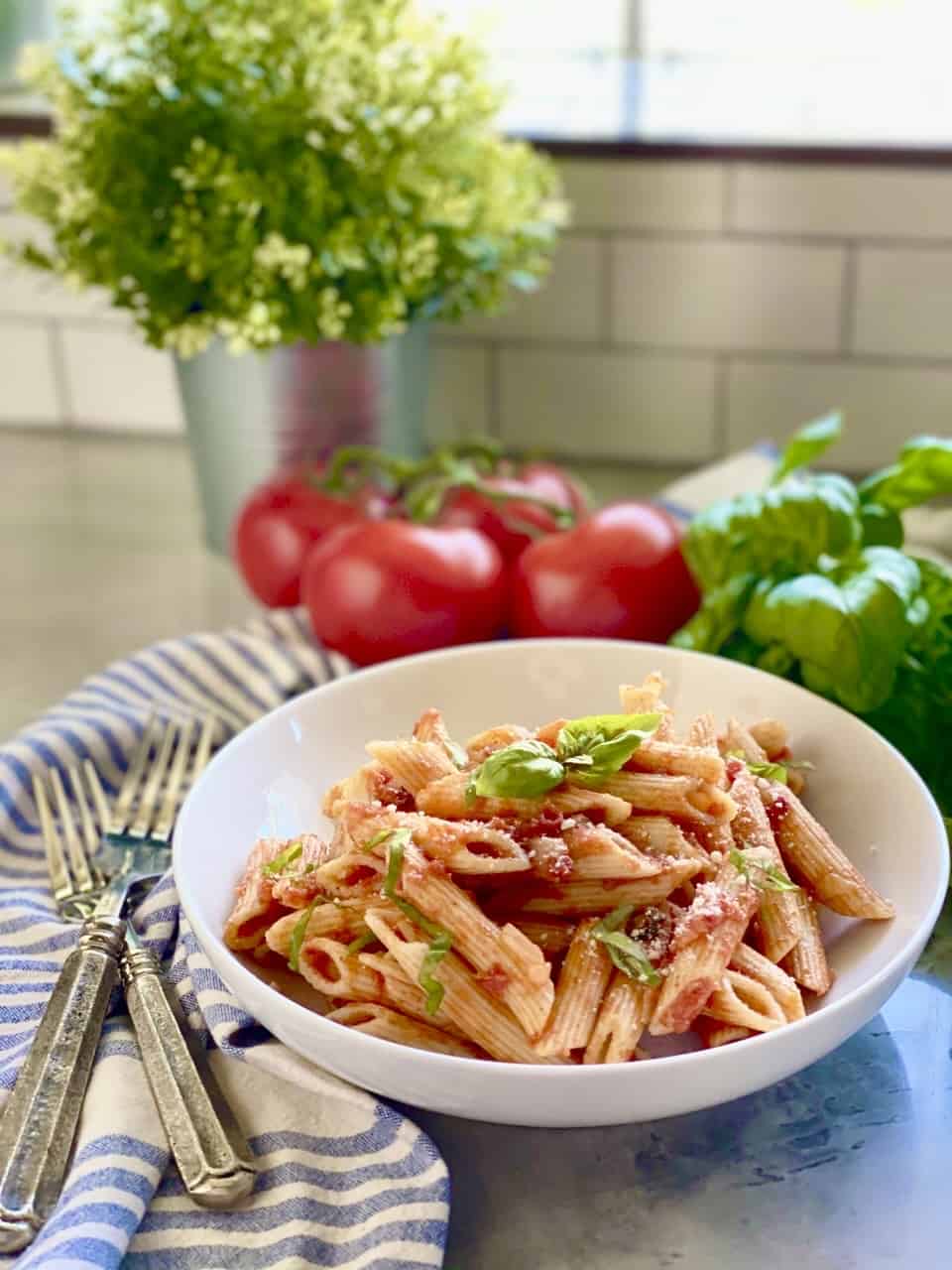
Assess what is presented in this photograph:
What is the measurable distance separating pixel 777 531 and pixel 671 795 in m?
0.28

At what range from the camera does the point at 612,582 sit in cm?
103

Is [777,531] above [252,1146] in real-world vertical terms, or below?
above

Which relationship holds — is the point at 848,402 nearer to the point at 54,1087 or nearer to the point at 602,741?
the point at 602,741

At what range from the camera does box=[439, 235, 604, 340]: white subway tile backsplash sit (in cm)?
146

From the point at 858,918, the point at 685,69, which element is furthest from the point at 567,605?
the point at 685,69

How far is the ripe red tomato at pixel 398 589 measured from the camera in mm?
1033

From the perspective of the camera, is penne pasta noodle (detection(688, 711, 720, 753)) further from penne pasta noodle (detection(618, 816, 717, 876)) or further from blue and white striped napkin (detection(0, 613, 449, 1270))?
blue and white striped napkin (detection(0, 613, 449, 1270))

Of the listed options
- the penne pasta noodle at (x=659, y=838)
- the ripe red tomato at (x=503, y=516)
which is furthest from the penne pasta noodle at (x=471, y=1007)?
the ripe red tomato at (x=503, y=516)

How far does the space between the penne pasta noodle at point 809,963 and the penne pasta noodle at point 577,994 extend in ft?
0.30

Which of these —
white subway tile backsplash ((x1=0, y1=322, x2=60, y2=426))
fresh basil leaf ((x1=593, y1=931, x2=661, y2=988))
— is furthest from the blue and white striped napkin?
white subway tile backsplash ((x1=0, y1=322, x2=60, y2=426))

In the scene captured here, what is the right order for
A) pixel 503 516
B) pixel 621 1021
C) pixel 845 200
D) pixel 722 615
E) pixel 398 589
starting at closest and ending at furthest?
pixel 621 1021, pixel 722 615, pixel 398 589, pixel 503 516, pixel 845 200

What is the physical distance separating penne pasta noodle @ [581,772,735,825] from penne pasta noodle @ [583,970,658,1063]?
9 centimetres

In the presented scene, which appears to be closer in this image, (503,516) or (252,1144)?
(252,1144)

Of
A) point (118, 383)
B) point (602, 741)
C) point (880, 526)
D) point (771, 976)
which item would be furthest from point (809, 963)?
point (118, 383)
